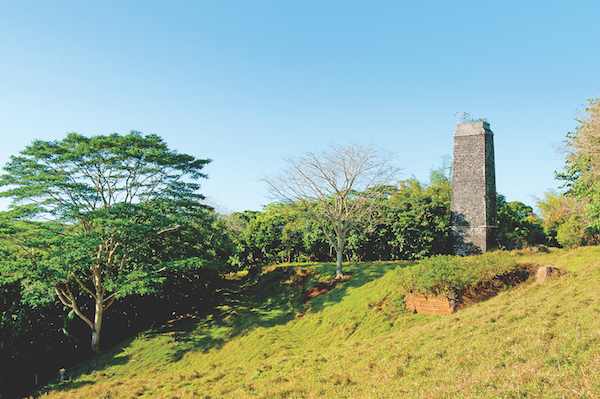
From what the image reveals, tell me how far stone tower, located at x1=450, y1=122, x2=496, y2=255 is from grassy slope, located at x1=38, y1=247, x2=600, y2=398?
5326mm

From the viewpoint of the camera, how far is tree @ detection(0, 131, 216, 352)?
1395 cm

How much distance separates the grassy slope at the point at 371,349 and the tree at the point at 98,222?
9.99 feet

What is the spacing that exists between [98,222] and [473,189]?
17868mm

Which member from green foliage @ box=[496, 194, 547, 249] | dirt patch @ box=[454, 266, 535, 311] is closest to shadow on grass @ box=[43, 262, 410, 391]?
dirt patch @ box=[454, 266, 535, 311]

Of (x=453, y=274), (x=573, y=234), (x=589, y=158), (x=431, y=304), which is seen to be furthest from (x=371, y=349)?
(x=573, y=234)

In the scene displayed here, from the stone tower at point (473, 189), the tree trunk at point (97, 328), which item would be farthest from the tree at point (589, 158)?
the tree trunk at point (97, 328)

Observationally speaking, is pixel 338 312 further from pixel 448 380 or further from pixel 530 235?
pixel 530 235

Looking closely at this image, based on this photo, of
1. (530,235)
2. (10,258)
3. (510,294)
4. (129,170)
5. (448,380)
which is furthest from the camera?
(530,235)

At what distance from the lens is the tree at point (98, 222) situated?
45.8 ft

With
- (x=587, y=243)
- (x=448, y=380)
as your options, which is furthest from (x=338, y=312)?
(x=587, y=243)

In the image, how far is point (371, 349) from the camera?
860 centimetres

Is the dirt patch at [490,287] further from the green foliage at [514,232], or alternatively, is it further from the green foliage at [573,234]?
the green foliage at [573,234]

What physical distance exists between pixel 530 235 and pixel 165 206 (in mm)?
20928

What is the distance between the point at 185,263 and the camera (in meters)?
15.4
